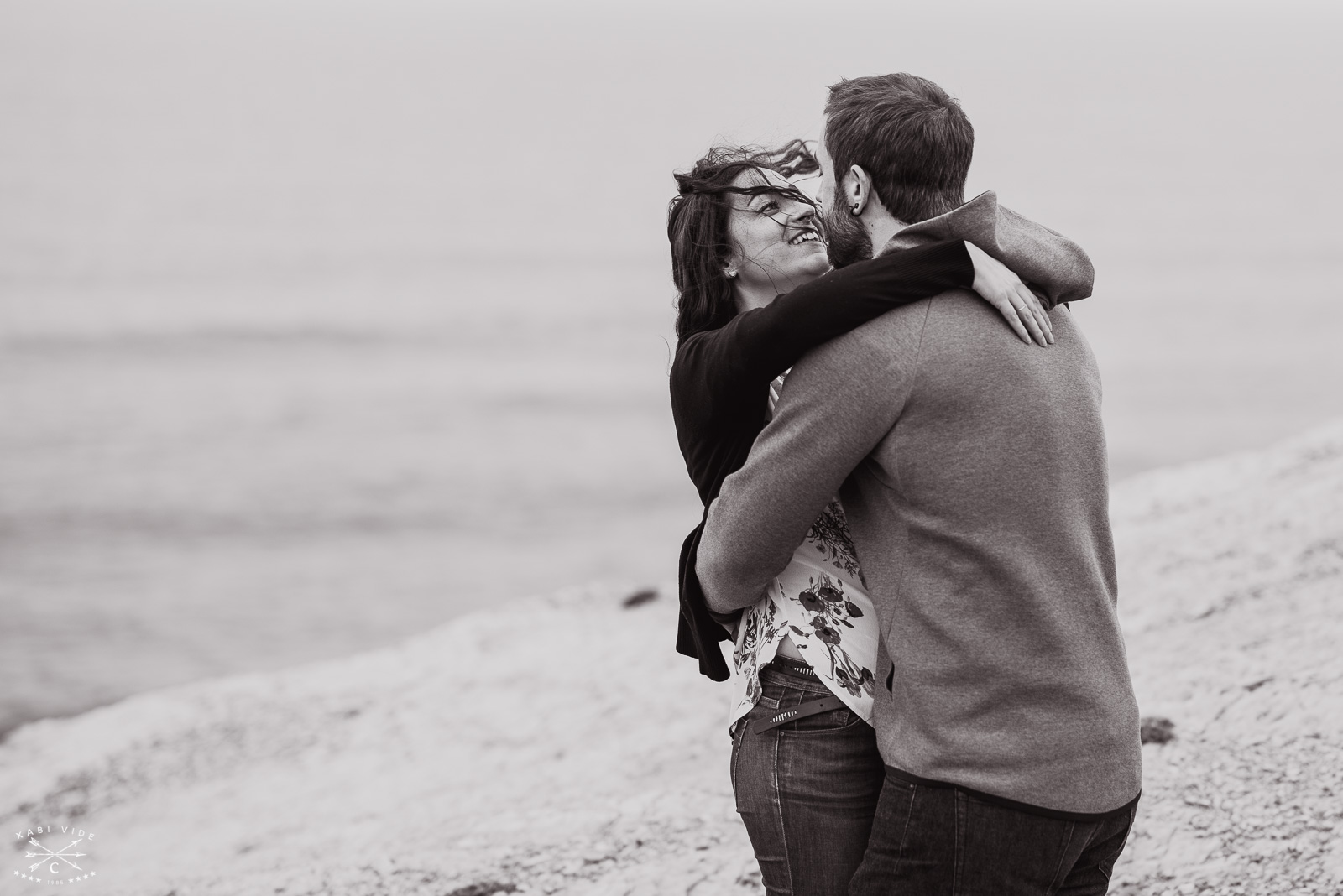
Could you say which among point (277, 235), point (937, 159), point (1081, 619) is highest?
point (937, 159)

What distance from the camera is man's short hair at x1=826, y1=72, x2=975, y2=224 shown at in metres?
2.01

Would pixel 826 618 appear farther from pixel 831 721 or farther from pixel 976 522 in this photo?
pixel 976 522

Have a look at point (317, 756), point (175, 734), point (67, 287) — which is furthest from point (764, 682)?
point (67, 287)

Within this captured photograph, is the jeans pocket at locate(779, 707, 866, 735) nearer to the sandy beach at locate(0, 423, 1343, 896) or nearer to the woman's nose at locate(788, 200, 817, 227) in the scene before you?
the woman's nose at locate(788, 200, 817, 227)

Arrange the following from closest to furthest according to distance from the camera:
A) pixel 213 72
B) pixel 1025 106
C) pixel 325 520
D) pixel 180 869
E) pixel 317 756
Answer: pixel 180 869
pixel 317 756
pixel 325 520
pixel 1025 106
pixel 213 72

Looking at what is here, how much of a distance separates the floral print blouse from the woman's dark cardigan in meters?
0.16

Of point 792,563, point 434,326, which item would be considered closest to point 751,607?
point 792,563

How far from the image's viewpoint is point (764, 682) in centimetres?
221

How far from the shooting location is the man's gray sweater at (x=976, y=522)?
1.87 metres

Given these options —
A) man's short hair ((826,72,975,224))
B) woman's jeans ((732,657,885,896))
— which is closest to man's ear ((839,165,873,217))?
man's short hair ((826,72,975,224))

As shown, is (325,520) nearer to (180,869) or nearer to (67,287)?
(180,869)

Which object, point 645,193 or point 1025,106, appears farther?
point 1025,106

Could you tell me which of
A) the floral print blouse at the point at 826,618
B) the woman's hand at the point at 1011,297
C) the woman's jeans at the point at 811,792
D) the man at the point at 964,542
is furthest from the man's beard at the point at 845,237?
the woman's jeans at the point at 811,792

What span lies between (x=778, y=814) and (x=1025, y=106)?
309 ft
